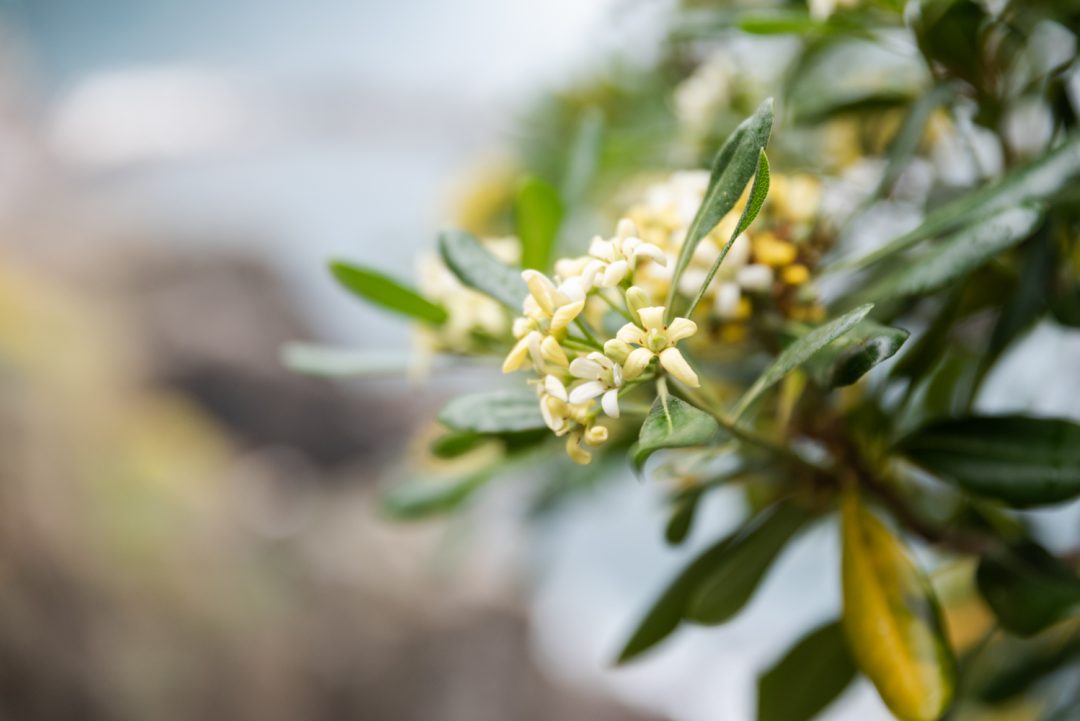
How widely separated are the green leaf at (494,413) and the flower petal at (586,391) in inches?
1.5

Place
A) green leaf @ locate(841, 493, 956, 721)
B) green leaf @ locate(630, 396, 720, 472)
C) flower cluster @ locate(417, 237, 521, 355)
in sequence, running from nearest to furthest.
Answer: green leaf @ locate(630, 396, 720, 472) < green leaf @ locate(841, 493, 956, 721) < flower cluster @ locate(417, 237, 521, 355)

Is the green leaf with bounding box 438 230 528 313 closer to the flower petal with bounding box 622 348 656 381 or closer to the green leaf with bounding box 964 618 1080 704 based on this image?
the flower petal with bounding box 622 348 656 381

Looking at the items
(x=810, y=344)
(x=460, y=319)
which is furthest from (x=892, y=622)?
(x=460, y=319)

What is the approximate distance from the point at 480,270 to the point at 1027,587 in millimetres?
337

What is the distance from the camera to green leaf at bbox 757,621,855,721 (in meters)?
0.48

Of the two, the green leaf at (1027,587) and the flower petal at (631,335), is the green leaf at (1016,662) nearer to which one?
the green leaf at (1027,587)

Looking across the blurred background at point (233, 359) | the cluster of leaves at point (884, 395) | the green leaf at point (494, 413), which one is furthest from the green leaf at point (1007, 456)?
the blurred background at point (233, 359)

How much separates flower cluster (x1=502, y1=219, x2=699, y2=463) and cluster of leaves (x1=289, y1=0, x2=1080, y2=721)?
0.02 metres

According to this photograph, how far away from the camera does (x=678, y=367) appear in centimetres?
31

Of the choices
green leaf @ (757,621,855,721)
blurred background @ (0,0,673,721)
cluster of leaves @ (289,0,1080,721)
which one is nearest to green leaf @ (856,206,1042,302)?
cluster of leaves @ (289,0,1080,721)

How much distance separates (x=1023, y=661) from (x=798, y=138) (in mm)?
468

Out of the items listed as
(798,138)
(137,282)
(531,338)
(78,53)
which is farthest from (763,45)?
(78,53)

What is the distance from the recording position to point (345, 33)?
167 inches

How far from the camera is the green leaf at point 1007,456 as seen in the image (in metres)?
0.37
